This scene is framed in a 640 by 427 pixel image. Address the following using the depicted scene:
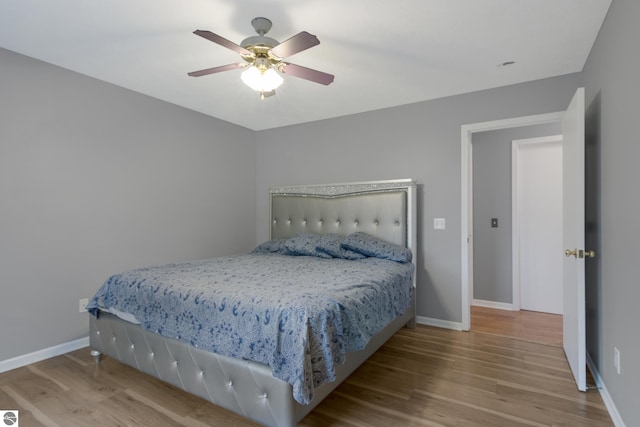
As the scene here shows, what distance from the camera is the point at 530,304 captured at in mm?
3941

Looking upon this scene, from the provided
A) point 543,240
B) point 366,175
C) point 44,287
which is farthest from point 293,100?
point 543,240

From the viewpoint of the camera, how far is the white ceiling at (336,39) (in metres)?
1.91

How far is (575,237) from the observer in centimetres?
218

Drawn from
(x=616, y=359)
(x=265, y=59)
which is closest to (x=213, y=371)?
(x=265, y=59)

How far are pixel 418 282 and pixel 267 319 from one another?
225 cm

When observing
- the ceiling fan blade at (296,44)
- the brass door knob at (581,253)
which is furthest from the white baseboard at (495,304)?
the ceiling fan blade at (296,44)

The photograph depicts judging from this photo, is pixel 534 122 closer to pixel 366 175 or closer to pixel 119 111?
pixel 366 175

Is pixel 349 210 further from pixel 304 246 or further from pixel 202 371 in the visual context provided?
pixel 202 371

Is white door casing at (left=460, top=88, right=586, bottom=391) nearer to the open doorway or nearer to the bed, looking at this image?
the bed

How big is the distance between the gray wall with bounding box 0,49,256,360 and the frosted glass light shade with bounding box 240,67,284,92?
1707 millimetres

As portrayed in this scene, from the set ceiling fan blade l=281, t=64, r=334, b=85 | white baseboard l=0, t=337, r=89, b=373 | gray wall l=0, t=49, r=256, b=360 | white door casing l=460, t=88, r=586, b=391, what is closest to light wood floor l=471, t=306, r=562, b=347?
white door casing l=460, t=88, r=586, b=391

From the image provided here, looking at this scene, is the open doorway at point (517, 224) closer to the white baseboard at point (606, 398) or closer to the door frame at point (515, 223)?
the door frame at point (515, 223)

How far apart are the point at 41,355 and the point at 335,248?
2568 mm

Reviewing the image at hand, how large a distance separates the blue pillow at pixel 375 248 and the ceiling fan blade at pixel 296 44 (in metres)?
1.91
